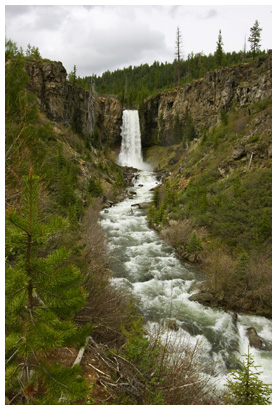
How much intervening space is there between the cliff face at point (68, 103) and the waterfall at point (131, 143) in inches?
62.5

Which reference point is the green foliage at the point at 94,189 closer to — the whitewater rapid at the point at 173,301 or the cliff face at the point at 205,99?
the whitewater rapid at the point at 173,301

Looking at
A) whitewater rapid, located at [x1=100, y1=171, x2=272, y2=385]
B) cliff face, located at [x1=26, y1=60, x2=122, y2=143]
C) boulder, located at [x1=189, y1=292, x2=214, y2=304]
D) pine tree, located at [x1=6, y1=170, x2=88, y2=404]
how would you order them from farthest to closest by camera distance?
cliff face, located at [x1=26, y1=60, x2=122, y2=143]
boulder, located at [x1=189, y1=292, x2=214, y2=304]
whitewater rapid, located at [x1=100, y1=171, x2=272, y2=385]
pine tree, located at [x1=6, y1=170, x2=88, y2=404]

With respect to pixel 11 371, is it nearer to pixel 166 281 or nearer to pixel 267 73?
pixel 166 281

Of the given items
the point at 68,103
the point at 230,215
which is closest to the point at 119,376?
the point at 230,215

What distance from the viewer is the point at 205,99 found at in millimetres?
46188

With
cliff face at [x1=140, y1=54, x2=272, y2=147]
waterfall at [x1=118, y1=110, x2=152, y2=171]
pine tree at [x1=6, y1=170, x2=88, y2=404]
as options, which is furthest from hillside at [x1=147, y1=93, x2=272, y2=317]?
waterfall at [x1=118, y1=110, x2=152, y2=171]

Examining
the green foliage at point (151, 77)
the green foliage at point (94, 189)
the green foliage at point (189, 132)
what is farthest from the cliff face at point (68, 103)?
the green foliage at point (94, 189)

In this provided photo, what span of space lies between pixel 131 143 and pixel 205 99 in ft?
59.6

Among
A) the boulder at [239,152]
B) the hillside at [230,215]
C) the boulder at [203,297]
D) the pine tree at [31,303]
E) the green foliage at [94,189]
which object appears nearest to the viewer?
the pine tree at [31,303]

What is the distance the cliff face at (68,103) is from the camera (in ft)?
136

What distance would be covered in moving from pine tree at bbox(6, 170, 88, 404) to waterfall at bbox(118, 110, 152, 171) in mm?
50513

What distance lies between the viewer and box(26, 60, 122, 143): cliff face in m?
41.3

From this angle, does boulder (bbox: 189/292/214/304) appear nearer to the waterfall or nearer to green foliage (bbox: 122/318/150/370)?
green foliage (bbox: 122/318/150/370)

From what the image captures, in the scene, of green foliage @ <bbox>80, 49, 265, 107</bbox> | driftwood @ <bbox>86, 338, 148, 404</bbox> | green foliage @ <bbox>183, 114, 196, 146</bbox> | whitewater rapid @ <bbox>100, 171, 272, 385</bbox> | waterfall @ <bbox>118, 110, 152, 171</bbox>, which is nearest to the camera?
driftwood @ <bbox>86, 338, 148, 404</bbox>
